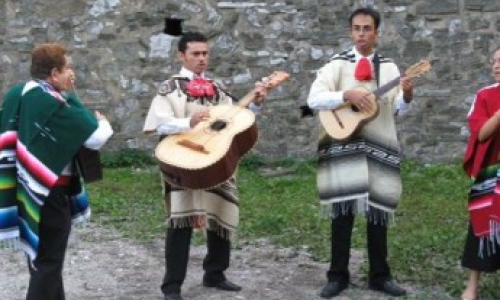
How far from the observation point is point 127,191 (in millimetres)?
9070

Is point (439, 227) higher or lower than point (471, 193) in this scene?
lower

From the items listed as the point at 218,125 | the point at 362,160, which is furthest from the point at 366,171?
the point at 218,125

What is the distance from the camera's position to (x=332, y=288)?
6.02 m

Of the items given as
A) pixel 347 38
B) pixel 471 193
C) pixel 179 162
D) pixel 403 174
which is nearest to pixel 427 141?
pixel 403 174

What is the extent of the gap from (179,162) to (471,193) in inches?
69.3

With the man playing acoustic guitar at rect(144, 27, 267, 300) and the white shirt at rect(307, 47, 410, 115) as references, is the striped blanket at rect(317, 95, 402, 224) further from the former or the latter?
the man playing acoustic guitar at rect(144, 27, 267, 300)

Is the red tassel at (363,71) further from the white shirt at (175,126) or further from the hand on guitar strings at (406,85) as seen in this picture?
the white shirt at (175,126)

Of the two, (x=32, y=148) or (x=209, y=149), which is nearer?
(x=32, y=148)

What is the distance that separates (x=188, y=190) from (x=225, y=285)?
779 millimetres

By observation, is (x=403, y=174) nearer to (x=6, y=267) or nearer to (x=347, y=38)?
(x=347, y=38)

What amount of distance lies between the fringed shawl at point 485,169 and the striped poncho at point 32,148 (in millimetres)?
2214

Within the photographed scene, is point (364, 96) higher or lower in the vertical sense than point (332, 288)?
higher

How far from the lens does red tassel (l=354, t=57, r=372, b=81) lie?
19.3 ft

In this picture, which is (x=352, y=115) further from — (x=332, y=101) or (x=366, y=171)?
(x=366, y=171)
